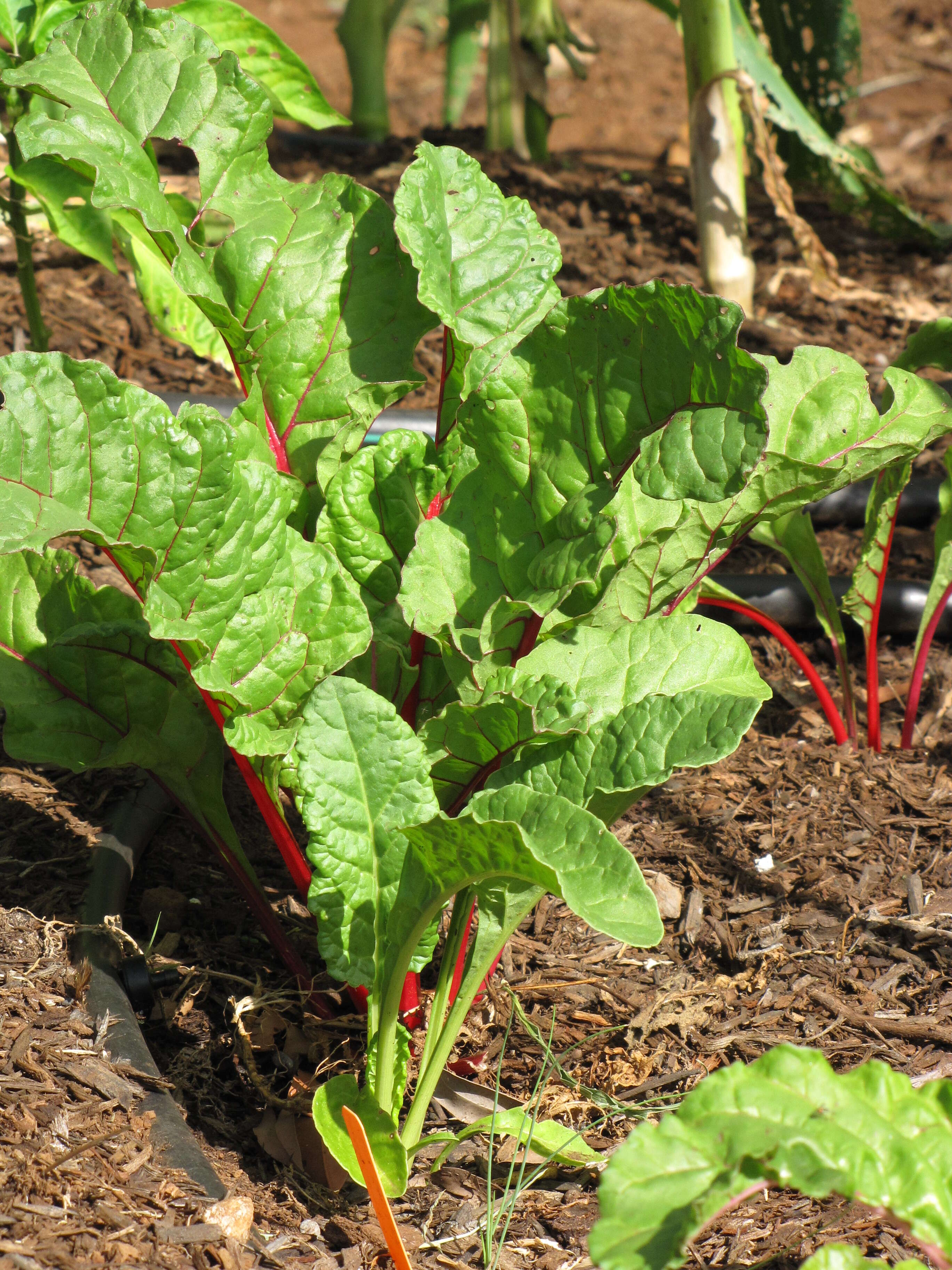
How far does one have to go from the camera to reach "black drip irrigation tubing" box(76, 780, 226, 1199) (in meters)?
1.08

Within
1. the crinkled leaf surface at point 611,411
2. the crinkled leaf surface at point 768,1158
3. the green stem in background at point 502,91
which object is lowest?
the crinkled leaf surface at point 768,1158

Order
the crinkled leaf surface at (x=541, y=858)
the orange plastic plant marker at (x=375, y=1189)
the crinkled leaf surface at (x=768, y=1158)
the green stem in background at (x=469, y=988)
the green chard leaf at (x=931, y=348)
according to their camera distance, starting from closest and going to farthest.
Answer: the crinkled leaf surface at (x=768, y=1158)
the crinkled leaf surface at (x=541, y=858)
the orange plastic plant marker at (x=375, y=1189)
the green stem in background at (x=469, y=988)
the green chard leaf at (x=931, y=348)

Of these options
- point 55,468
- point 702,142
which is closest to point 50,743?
point 55,468

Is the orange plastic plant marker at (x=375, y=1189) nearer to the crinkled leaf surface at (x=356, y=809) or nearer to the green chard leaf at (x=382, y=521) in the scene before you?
the crinkled leaf surface at (x=356, y=809)

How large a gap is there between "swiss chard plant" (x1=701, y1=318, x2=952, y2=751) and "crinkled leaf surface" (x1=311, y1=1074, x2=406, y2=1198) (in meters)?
0.83

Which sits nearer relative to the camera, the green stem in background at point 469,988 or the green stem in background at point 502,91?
the green stem in background at point 469,988

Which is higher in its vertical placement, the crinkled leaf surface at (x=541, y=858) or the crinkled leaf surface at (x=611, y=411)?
the crinkled leaf surface at (x=611, y=411)

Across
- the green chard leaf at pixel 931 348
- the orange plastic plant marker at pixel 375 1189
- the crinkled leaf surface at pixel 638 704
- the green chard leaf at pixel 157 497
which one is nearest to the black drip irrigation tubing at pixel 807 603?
the green chard leaf at pixel 931 348

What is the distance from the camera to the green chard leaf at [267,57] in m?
1.83

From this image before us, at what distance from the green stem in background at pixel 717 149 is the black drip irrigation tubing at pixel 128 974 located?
6.26ft

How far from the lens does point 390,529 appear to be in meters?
1.29

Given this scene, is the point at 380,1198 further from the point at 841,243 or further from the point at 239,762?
the point at 841,243

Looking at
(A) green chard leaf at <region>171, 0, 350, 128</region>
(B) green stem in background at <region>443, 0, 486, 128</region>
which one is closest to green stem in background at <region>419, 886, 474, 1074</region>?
(A) green chard leaf at <region>171, 0, 350, 128</region>

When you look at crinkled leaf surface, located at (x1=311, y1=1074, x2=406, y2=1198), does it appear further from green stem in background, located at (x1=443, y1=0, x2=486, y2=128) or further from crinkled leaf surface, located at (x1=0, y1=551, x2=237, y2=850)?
green stem in background, located at (x1=443, y1=0, x2=486, y2=128)
